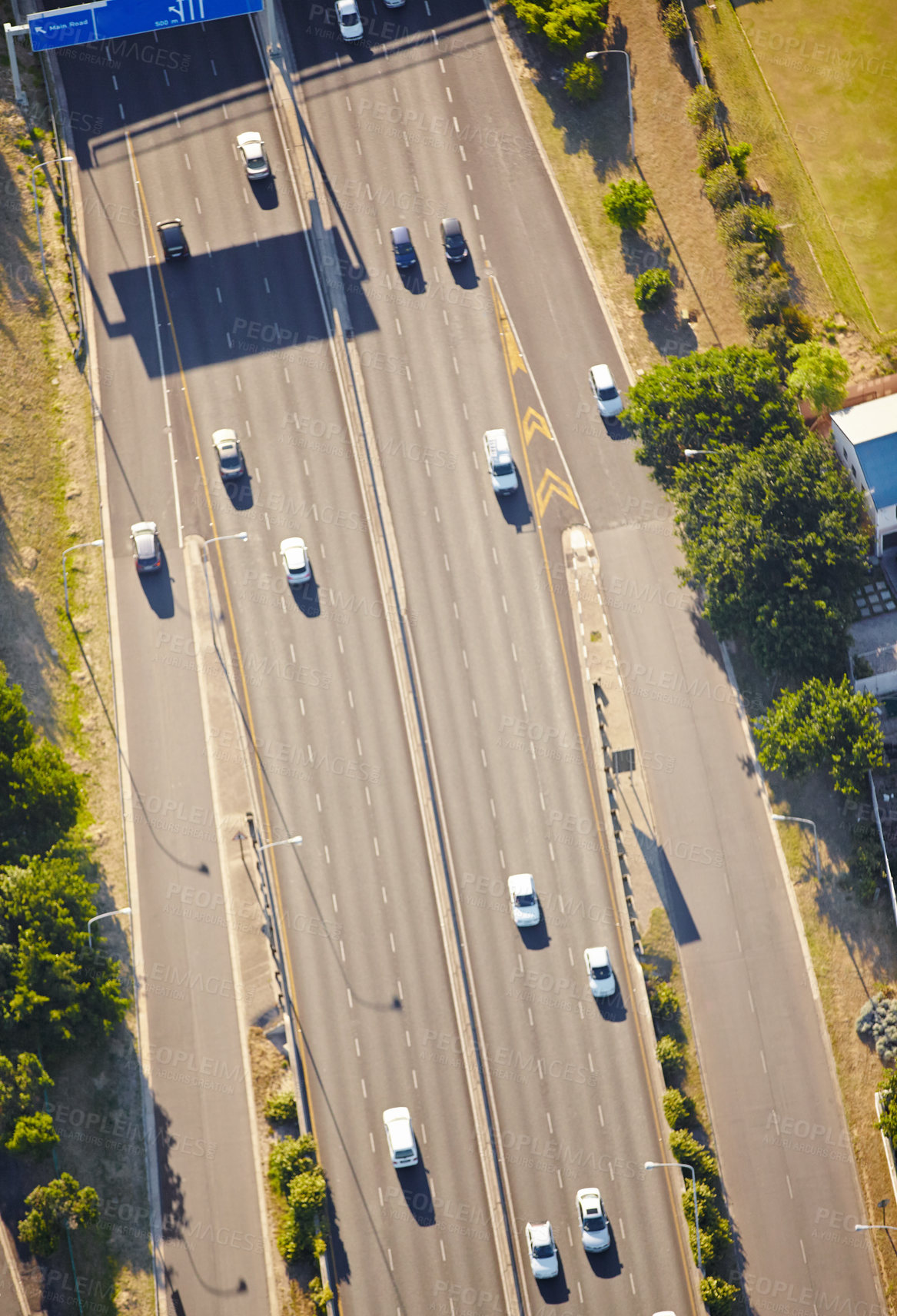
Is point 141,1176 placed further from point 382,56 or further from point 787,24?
point 787,24

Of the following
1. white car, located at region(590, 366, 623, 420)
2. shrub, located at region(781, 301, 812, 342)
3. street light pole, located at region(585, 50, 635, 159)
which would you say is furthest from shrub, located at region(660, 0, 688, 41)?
white car, located at region(590, 366, 623, 420)

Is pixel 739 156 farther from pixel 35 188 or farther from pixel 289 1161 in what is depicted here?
pixel 289 1161

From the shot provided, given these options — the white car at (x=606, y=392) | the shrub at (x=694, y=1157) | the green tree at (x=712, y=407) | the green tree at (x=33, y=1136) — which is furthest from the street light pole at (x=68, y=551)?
the shrub at (x=694, y=1157)

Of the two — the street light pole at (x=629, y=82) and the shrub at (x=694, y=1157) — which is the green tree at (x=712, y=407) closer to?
the street light pole at (x=629, y=82)

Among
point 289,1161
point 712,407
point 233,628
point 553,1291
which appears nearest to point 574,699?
point 712,407

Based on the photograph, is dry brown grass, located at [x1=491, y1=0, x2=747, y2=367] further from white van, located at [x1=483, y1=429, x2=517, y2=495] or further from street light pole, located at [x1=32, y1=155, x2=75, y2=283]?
street light pole, located at [x1=32, y1=155, x2=75, y2=283]
